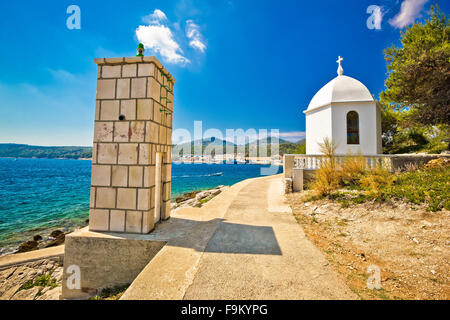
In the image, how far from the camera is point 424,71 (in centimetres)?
968

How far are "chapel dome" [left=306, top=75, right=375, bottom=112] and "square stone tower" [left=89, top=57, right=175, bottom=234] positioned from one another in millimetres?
11323

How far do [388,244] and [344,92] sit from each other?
35.0 ft

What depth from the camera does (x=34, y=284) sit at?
5.68 metres

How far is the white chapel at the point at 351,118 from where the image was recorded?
439 inches

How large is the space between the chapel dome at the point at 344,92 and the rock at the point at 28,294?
50.7 feet

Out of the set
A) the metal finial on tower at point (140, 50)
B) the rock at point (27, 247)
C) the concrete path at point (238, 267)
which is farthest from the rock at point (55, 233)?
the metal finial on tower at point (140, 50)

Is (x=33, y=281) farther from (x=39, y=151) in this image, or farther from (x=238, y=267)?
(x=39, y=151)

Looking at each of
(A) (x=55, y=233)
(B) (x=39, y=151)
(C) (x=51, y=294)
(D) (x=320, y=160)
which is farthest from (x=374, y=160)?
(B) (x=39, y=151)

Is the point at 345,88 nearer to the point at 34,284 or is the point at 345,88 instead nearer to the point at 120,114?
the point at 120,114

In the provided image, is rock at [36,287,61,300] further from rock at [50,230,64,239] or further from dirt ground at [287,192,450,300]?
dirt ground at [287,192,450,300]

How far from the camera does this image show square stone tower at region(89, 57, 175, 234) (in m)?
4.12

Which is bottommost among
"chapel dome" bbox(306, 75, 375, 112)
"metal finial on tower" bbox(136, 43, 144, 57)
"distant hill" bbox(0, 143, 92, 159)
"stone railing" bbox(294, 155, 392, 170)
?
"stone railing" bbox(294, 155, 392, 170)

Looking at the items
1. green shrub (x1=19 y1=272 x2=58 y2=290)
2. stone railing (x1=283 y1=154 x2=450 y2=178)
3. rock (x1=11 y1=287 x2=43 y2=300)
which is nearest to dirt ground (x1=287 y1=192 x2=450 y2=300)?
stone railing (x1=283 y1=154 x2=450 y2=178)

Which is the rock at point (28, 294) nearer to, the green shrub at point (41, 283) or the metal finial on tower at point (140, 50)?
the green shrub at point (41, 283)
